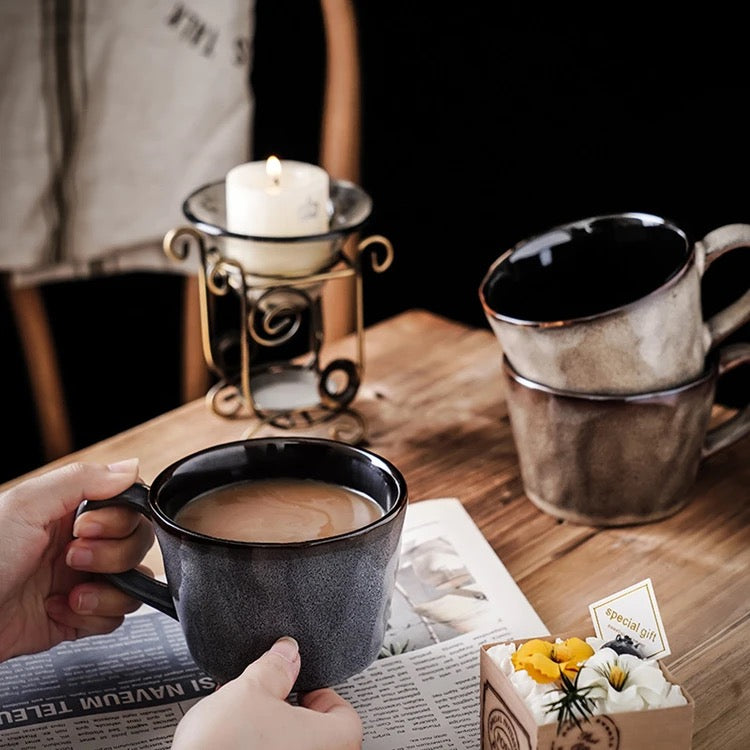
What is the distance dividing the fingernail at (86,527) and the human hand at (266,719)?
154mm

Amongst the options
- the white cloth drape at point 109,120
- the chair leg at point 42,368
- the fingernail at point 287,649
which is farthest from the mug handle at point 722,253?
the chair leg at point 42,368

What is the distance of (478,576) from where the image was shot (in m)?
0.78

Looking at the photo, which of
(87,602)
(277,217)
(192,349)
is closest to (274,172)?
(277,217)

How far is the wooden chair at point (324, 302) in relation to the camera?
152 cm

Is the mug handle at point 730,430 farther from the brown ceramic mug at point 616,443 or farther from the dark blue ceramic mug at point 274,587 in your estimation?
the dark blue ceramic mug at point 274,587

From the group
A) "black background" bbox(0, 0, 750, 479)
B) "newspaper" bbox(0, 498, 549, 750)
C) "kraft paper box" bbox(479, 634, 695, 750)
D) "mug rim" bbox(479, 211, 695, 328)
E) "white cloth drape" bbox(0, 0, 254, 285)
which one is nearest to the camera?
"kraft paper box" bbox(479, 634, 695, 750)

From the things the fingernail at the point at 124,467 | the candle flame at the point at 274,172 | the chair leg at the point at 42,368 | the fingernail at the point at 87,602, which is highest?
the candle flame at the point at 274,172

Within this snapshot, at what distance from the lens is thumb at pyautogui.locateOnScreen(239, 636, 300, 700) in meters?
0.54

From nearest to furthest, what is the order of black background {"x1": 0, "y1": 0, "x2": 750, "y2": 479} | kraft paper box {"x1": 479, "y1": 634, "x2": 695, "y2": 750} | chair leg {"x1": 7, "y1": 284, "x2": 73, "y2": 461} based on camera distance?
1. kraft paper box {"x1": 479, "y1": 634, "x2": 695, "y2": 750}
2. black background {"x1": 0, "y1": 0, "x2": 750, "y2": 479}
3. chair leg {"x1": 7, "y1": 284, "x2": 73, "y2": 461}

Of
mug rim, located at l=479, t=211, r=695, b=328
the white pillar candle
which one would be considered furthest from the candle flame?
mug rim, located at l=479, t=211, r=695, b=328

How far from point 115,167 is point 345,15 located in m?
0.41

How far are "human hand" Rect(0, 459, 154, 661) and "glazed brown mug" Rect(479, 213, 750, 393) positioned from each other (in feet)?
1.03

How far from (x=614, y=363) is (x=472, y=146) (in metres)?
0.70

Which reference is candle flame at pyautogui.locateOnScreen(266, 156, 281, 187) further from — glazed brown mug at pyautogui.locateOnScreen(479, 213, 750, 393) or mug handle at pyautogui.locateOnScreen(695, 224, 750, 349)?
mug handle at pyautogui.locateOnScreen(695, 224, 750, 349)
